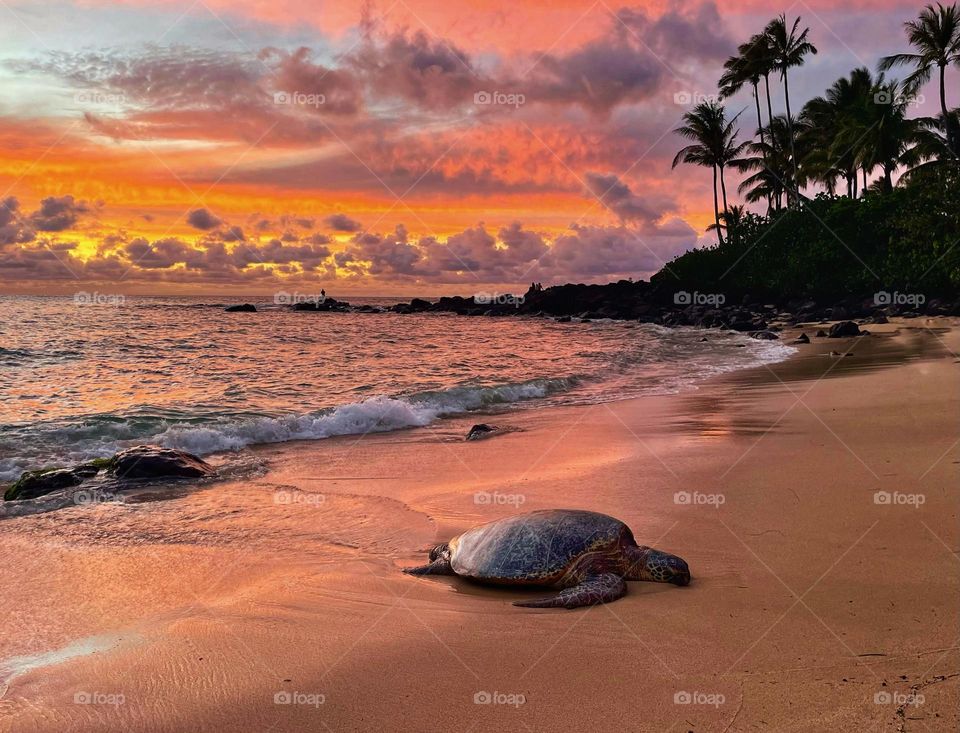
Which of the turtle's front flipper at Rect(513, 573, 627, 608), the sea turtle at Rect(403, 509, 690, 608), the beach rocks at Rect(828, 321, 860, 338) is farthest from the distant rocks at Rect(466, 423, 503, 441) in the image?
the beach rocks at Rect(828, 321, 860, 338)

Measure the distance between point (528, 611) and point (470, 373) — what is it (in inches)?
630

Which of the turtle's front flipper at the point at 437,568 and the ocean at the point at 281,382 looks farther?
the ocean at the point at 281,382

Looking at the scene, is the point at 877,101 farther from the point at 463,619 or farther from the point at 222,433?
the point at 463,619

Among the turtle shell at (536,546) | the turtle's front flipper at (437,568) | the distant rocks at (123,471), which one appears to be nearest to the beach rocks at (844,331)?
the distant rocks at (123,471)

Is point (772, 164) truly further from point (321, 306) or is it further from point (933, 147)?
point (321, 306)

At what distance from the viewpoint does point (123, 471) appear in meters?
8.35

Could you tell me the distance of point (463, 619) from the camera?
13.7ft

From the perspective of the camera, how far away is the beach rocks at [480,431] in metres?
11.0

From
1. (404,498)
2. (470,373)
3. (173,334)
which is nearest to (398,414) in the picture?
(404,498)

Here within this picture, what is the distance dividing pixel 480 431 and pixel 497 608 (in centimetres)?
686

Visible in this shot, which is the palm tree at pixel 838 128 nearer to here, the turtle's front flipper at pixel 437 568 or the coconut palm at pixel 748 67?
the coconut palm at pixel 748 67

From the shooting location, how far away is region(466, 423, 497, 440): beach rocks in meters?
11.0

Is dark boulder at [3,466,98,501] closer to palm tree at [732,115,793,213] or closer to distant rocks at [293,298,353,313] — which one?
palm tree at [732,115,793,213]

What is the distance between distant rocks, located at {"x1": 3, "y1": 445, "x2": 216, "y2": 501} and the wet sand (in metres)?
0.65
